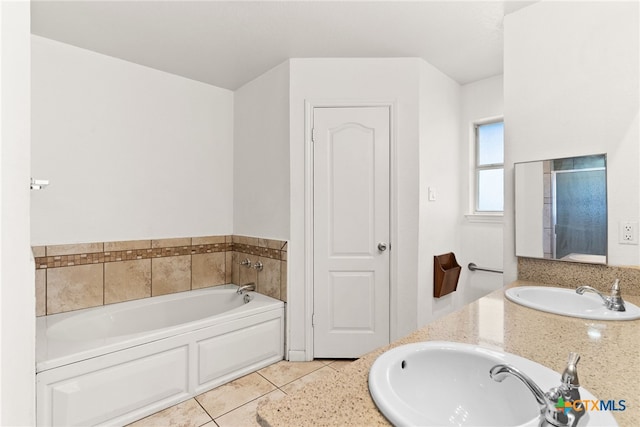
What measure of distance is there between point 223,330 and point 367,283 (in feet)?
3.76

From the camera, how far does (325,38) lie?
227cm

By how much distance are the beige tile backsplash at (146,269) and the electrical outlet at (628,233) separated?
204 cm

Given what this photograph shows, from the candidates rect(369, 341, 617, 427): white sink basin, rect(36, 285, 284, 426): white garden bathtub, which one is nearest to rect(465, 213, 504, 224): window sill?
rect(36, 285, 284, 426): white garden bathtub

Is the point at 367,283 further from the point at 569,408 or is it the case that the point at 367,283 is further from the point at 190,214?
the point at 569,408

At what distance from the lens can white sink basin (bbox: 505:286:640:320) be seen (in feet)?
3.92

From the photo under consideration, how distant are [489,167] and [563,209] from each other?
4.66 ft

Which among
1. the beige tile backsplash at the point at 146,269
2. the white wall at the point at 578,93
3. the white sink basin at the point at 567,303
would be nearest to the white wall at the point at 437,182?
the white wall at the point at 578,93

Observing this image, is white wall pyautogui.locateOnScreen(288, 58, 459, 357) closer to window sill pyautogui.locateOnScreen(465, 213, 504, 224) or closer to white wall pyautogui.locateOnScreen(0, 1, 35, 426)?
window sill pyautogui.locateOnScreen(465, 213, 504, 224)

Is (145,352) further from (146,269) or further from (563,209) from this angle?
(563,209)

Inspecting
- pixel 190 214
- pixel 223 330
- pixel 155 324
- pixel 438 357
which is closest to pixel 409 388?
pixel 438 357

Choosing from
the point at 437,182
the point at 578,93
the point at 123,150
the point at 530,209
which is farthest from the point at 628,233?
the point at 123,150

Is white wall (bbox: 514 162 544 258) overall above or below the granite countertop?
above

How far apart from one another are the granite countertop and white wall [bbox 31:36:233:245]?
2.46m

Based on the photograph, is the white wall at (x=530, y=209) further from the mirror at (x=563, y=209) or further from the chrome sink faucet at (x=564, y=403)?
the chrome sink faucet at (x=564, y=403)
